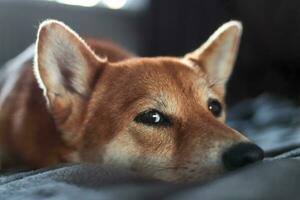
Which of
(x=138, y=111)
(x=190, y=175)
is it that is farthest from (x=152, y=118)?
(x=190, y=175)

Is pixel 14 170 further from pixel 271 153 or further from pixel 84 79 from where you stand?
pixel 271 153

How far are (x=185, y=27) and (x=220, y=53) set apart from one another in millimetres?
868

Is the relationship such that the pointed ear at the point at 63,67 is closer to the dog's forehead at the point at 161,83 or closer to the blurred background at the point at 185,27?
the dog's forehead at the point at 161,83

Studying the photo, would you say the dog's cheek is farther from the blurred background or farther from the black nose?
the blurred background

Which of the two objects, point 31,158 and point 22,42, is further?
point 22,42

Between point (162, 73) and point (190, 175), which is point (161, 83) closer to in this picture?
point (162, 73)

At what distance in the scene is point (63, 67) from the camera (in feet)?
4.36

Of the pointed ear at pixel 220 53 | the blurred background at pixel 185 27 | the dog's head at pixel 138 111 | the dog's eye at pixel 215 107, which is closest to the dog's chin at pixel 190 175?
the dog's head at pixel 138 111

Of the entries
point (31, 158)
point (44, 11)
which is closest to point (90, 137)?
point (31, 158)

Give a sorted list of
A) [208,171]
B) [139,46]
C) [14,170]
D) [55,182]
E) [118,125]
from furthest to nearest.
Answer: [139,46] < [14,170] < [118,125] < [208,171] < [55,182]

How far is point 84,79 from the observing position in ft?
4.40

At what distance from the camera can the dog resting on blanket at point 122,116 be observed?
1.12 metres

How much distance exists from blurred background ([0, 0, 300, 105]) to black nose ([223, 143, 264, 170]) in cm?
83

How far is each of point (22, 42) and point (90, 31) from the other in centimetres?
32
